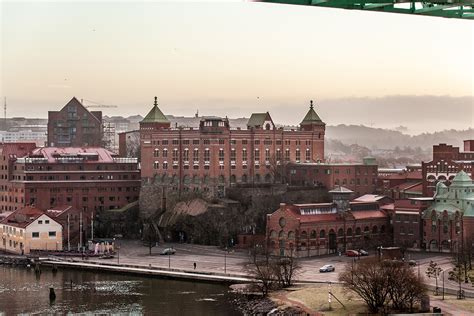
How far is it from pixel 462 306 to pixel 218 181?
36.3 meters

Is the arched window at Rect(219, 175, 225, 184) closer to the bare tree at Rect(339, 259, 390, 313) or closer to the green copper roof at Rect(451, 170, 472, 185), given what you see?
the green copper roof at Rect(451, 170, 472, 185)

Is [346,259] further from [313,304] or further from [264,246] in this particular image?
[313,304]

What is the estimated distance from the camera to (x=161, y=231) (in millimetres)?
73188

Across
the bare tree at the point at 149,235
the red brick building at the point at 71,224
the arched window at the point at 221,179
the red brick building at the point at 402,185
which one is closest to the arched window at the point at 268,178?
the arched window at the point at 221,179

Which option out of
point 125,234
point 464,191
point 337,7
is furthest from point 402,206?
point 337,7

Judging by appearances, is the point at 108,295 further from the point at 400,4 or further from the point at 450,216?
the point at 400,4

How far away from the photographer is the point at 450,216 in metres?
63.8

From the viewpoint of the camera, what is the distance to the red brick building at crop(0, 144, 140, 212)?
257 ft

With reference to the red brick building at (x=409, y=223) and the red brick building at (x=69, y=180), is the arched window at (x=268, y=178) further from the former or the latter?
the red brick building at (x=409, y=223)

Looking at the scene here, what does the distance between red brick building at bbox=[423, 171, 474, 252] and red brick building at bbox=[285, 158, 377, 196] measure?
13390 mm

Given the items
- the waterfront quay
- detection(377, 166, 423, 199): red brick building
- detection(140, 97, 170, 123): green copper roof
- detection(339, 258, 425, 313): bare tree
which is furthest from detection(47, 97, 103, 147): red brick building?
detection(339, 258, 425, 313): bare tree

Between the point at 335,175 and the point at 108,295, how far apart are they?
3176 centimetres

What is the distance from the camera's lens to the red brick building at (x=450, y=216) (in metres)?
62.8

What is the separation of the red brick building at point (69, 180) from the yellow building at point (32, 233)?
23.3 feet
